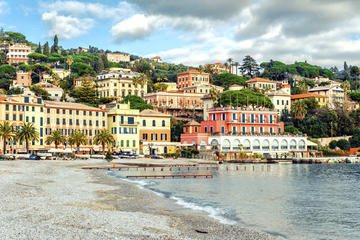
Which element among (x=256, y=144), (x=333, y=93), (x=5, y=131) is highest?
(x=333, y=93)

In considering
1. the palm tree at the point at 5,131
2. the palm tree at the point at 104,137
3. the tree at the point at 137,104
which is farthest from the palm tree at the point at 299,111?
the palm tree at the point at 5,131

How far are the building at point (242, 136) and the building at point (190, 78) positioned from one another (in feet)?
210

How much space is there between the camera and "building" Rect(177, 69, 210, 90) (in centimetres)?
17688

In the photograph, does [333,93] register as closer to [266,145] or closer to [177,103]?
[177,103]

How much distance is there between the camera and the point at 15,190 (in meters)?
34.8

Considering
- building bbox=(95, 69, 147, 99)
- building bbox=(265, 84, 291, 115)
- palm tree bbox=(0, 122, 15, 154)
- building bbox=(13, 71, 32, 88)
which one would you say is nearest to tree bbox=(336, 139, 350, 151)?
building bbox=(265, 84, 291, 115)

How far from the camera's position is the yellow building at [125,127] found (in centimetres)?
10100

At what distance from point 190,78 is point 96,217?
153279 millimetres

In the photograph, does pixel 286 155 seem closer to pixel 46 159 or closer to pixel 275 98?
pixel 275 98

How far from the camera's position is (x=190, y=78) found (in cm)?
17712

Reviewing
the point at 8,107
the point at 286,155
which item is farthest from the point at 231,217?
the point at 286,155

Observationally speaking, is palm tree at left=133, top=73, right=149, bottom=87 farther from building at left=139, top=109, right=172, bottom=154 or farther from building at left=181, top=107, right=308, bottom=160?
building at left=139, top=109, right=172, bottom=154

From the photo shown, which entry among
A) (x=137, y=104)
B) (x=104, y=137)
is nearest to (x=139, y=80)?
(x=137, y=104)

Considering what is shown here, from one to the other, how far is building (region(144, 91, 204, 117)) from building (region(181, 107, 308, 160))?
29.2 meters
